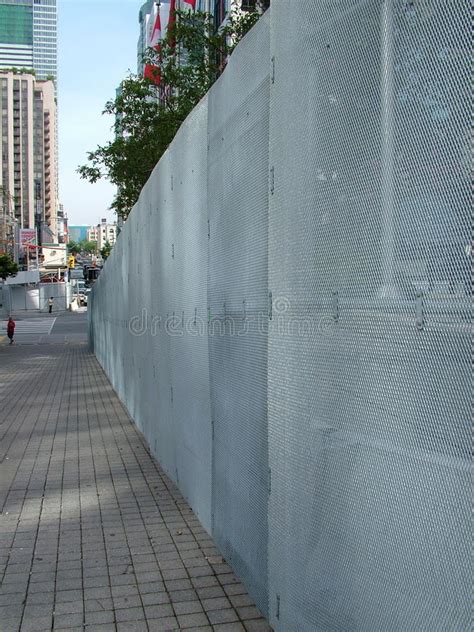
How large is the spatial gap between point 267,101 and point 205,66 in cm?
1521

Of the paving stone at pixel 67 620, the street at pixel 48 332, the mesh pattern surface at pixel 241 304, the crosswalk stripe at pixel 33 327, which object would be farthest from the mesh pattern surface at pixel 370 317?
the crosswalk stripe at pixel 33 327

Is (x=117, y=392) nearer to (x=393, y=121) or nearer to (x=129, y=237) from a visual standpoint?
(x=129, y=237)

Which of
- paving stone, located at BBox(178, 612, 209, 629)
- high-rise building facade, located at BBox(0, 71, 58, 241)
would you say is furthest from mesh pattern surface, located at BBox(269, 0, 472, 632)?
high-rise building facade, located at BBox(0, 71, 58, 241)

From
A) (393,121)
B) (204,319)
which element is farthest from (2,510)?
(393,121)

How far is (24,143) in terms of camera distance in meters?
185

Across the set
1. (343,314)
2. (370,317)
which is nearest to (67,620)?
(343,314)

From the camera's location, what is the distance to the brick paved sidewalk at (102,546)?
13.5 ft

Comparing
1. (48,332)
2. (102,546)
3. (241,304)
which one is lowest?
(48,332)

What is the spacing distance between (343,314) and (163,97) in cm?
1911

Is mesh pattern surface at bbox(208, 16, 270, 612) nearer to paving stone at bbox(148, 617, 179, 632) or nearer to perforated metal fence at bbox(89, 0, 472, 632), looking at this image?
perforated metal fence at bbox(89, 0, 472, 632)

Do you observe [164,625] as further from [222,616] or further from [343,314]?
[343,314]

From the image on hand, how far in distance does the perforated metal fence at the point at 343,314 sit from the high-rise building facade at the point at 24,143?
175467mm

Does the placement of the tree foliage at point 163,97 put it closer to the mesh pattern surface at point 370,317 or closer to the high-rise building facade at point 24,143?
the mesh pattern surface at point 370,317

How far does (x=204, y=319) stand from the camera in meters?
5.59
